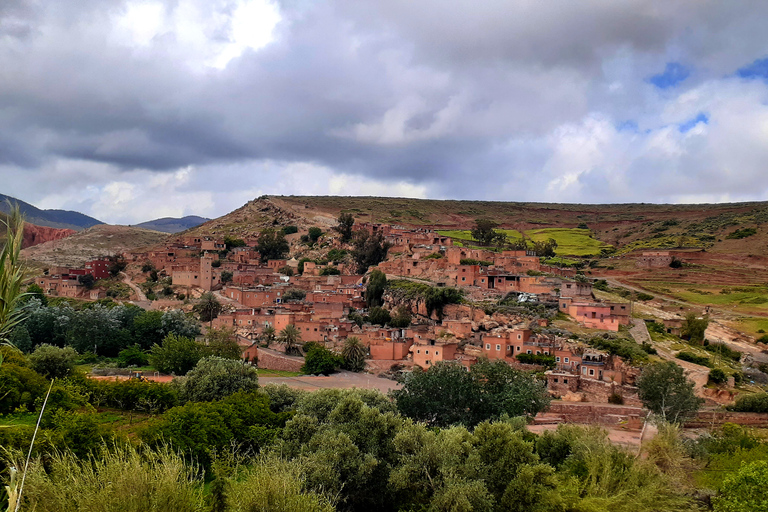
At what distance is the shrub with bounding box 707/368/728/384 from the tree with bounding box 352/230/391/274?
37.0 metres

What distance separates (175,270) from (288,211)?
34726 mm

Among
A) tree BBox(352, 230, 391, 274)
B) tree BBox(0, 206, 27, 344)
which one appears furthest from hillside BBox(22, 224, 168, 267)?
tree BBox(0, 206, 27, 344)

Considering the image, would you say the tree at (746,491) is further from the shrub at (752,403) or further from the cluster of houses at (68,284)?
the cluster of houses at (68,284)

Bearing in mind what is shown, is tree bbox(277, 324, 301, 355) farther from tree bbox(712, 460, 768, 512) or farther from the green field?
the green field

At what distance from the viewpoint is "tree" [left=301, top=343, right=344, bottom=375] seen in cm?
3553

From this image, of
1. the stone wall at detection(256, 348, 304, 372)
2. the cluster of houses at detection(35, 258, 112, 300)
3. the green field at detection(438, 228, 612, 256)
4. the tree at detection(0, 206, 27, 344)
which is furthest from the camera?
the green field at detection(438, 228, 612, 256)

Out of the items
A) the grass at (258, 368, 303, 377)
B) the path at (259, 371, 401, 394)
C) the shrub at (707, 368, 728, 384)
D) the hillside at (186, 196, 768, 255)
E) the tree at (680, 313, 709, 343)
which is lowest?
the grass at (258, 368, 303, 377)

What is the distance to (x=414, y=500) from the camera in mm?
12508

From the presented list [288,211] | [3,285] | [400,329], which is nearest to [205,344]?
[400,329]

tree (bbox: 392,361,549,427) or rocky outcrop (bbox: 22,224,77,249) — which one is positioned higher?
rocky outcrop (bbox: 22,224,77,249)

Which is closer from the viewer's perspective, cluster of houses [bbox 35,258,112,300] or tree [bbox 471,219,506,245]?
cluster of houses [bbox 35,258,112,300]

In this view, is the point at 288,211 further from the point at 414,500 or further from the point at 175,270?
the point at 414,500

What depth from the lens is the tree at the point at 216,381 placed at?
74.3 ft

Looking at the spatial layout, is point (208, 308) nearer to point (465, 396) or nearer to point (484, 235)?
point (465, 396)
